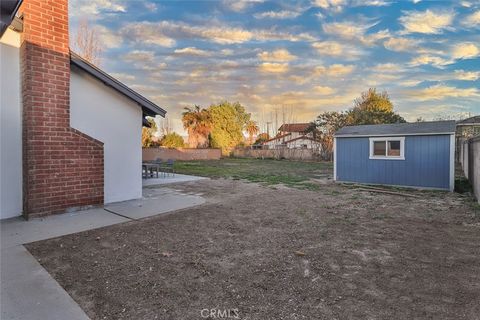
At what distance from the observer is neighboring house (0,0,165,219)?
5090mm

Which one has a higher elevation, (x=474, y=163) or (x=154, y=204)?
(x=474, y=163)

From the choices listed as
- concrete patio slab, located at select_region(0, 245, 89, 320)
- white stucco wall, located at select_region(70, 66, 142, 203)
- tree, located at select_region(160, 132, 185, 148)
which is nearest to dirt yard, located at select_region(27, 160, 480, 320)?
concrete patio slab, located at select_region(0, 245, 89, 320)

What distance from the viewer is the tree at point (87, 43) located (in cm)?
1766

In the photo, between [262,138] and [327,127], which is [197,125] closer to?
[262,138]

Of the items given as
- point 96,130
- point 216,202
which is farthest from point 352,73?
point 96,130

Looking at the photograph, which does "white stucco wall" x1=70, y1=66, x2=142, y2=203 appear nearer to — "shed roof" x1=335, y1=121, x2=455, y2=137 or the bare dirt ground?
the bare dirt ground

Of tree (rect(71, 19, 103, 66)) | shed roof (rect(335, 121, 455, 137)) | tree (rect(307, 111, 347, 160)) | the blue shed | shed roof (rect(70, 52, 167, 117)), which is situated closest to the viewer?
shed roof (rect(70, 52, 167, 117))

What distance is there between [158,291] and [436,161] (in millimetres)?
10720

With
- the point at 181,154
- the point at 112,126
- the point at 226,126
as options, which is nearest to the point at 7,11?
the point at 112,126

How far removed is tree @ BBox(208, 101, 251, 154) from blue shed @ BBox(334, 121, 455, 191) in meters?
23.8

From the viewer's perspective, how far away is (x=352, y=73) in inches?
746

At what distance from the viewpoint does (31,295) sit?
2553 mm

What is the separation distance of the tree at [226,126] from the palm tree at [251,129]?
92.4 inches

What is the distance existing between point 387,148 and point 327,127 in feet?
53.4
